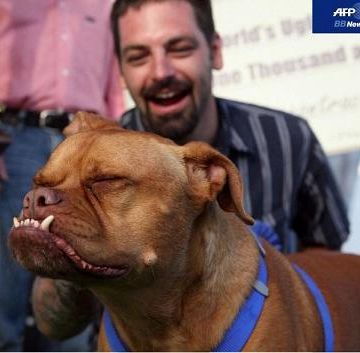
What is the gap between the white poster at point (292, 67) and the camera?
472 cm

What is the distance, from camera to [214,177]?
8.52ft

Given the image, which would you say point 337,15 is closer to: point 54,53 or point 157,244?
point 157,244

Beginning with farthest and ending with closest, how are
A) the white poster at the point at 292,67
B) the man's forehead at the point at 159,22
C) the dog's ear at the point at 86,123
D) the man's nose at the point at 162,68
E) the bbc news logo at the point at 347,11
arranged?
the white poster at the point at 292,67 < the man's forehead at the point at 159,22 < the man's nose at the point at 162,68 < the bbc news logo at the point at 347,11 < the dog's ear at the point at 86,123

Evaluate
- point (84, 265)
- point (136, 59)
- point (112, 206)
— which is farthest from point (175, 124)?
point (84, 265)

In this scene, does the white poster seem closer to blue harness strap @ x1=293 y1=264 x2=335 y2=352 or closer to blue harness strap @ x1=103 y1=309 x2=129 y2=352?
blue harness strap @ x1=293 y1=264 x2=335 y2=352

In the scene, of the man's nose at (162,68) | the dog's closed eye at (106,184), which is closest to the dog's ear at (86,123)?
the dog's closed eye at (106,184)

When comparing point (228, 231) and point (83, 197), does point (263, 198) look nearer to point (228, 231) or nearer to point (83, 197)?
point (228, 231)

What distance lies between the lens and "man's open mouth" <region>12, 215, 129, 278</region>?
A: 2219 mm

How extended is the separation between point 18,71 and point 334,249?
1.80m

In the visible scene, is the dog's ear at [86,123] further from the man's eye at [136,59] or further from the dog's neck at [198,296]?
the man's eye at [136,59]

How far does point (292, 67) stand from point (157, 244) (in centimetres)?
264

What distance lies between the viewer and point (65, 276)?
7.59ft

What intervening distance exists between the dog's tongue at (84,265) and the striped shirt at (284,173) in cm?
134

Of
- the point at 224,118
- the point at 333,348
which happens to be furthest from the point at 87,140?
the point at 224,118
